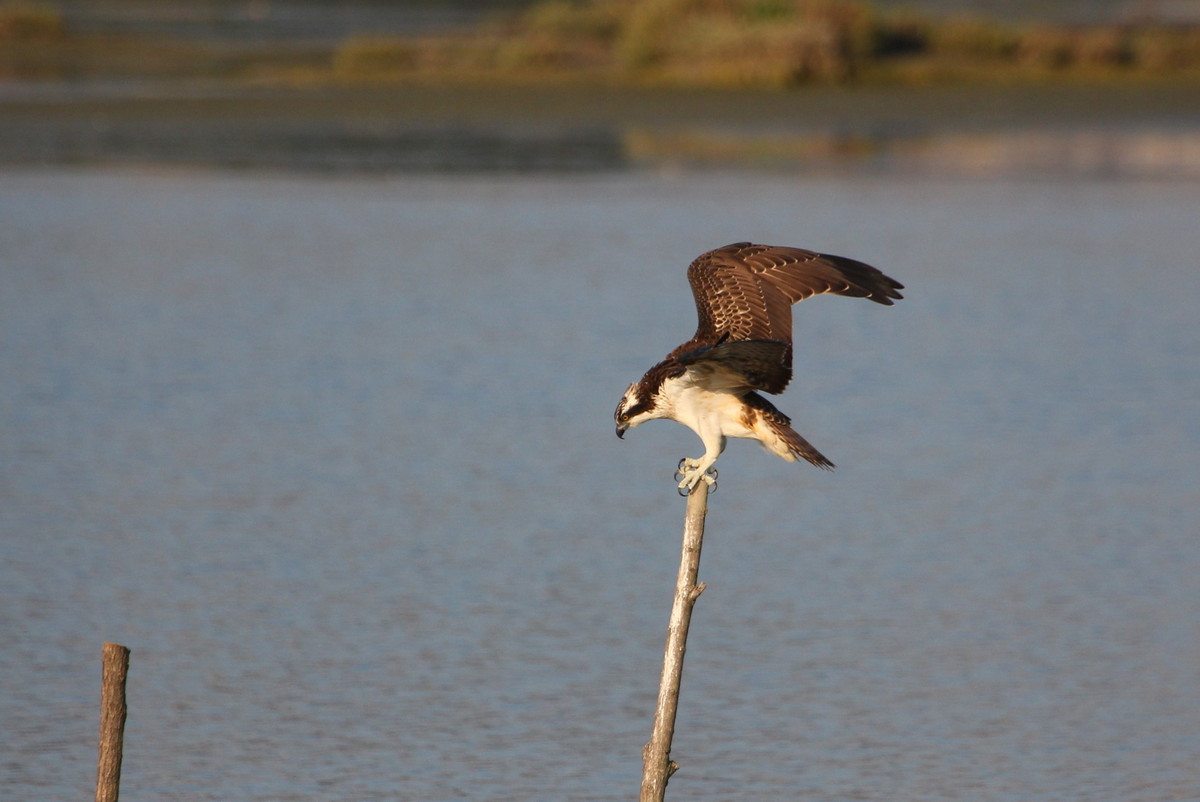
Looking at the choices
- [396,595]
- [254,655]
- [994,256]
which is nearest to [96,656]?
[254,655]

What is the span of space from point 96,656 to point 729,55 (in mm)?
28971

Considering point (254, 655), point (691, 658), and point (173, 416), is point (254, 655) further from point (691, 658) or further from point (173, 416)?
point (173, 416)

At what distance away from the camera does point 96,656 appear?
10000 millimetres

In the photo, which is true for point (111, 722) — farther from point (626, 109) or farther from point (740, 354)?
point (626, 109)

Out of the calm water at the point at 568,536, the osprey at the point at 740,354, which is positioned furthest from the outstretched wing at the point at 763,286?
the calm water at the point at 568,536

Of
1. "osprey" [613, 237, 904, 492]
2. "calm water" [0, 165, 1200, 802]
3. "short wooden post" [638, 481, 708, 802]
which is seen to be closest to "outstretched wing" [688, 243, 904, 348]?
"osprey" [613, 237, 904, 492]

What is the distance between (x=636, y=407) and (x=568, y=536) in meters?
5.23

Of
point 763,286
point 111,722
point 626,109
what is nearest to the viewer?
point 111,722

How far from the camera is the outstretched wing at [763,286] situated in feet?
23.5

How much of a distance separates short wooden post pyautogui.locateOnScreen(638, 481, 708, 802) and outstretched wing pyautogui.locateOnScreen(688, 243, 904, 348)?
68cm

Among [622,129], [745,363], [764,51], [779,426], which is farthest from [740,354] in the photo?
[764,51]

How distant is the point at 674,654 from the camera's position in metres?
6.95

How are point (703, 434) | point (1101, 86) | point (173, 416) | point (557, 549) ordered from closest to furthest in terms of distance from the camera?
point (703, 434) → point (557, 549) → point (173, 416) → point (1101, 86)

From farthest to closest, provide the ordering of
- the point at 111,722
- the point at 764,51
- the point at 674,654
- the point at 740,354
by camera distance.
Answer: the point at 764,51 < the point at 674,654 < the point at 111,722 < the point at 740,354
